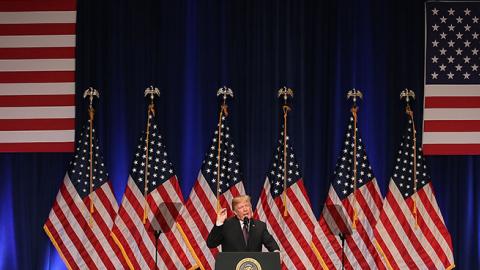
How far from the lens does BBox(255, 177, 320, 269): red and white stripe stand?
898 centimetres

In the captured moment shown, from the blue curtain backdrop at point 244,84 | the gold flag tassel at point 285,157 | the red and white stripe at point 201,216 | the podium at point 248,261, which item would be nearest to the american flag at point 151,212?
the red and white stripe at point 201,216

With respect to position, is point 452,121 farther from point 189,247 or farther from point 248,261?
point 248,261

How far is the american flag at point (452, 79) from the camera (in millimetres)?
9242

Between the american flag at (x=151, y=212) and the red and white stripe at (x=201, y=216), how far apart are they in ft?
0.37

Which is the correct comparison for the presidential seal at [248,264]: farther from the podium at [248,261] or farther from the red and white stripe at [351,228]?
the red and white stripe at [351,228]

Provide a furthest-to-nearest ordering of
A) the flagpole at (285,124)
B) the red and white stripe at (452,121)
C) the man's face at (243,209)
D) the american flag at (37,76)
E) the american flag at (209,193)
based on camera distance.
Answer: the american flag at (37,76)
the red and white stripe at (452,121)
the flagpole at (285,124)
the american flag at (209,193)
the man's face at (243,209)

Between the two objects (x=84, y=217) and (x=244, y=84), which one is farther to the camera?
(x=244, y=84)

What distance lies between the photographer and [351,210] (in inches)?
357

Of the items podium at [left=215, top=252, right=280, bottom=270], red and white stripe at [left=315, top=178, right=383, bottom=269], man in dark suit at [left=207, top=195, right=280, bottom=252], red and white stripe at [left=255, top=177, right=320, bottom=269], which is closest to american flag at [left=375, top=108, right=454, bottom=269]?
red and white stripe at [left=315, top=178, right=383, bottom=269]

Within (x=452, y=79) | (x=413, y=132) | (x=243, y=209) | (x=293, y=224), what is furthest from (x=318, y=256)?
(x=452, y=79)

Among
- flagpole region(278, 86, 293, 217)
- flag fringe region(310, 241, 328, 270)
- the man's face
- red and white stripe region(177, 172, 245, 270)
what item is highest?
flagpole region(278, 86, 293, 217)

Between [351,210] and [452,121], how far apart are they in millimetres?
1674

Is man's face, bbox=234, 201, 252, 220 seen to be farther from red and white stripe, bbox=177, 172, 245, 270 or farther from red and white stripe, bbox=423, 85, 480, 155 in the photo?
red and white stripe, bbox=423, 85, 480, 155

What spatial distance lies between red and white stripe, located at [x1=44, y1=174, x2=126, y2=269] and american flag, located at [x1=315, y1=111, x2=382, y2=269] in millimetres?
2484
